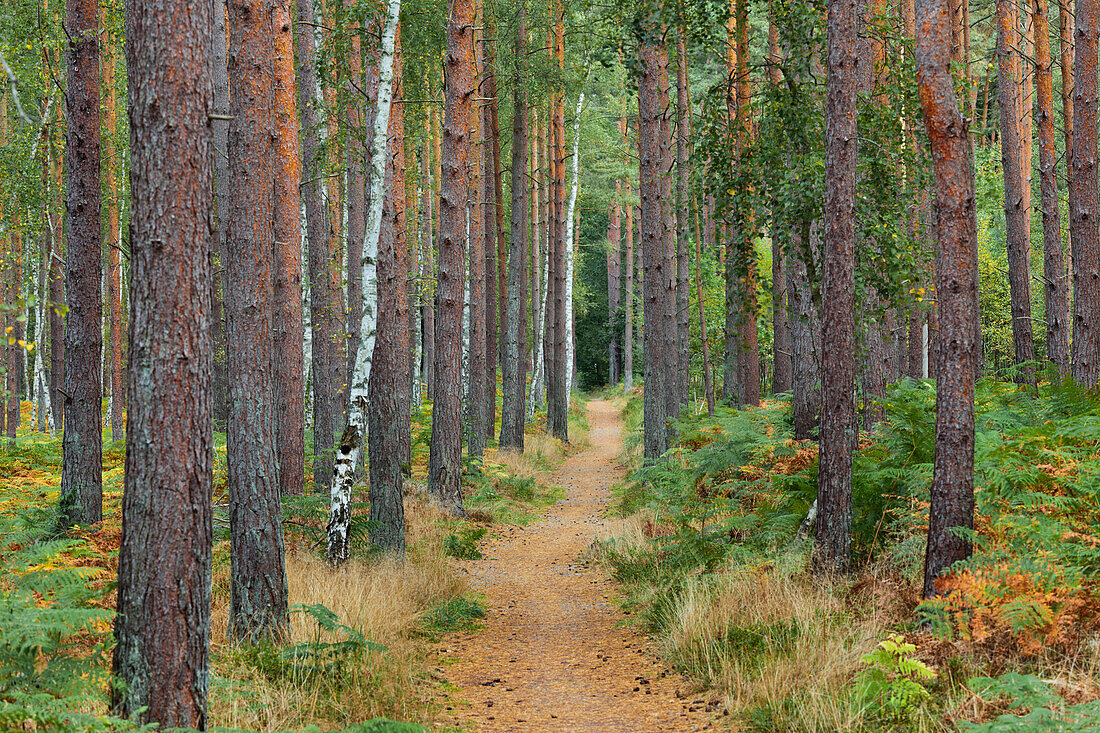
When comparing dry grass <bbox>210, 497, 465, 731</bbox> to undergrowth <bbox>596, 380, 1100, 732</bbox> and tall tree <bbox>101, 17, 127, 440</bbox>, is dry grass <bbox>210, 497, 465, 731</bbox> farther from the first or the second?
tall tree <bbox>101, 17, 127, 440</bbox>

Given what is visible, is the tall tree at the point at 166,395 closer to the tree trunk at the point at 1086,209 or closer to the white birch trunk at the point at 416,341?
the tree trunk at the point at 1086,209

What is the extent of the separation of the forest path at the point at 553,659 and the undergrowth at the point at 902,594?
0.30 meters

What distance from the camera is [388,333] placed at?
359 inches

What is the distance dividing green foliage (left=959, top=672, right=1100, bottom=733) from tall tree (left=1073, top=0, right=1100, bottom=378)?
8.40 m

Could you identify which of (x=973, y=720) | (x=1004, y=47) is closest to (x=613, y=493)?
(x=1004, y=47)

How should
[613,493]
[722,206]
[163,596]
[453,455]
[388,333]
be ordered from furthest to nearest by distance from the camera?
[613,493] < [453,455] < [722,206] < [388,333] < [163,596]

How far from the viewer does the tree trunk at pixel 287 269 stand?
7578mm

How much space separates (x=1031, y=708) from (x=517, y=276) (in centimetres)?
1642

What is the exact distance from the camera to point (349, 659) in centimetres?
535

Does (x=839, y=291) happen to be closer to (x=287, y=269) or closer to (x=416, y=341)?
(x=287, y=269)

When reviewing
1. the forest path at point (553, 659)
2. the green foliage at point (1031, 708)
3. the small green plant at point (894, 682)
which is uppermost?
the green foliage at point (1031, 708)

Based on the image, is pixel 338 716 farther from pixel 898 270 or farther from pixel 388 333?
pixel 898 270

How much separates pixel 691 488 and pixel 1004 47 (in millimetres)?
8859

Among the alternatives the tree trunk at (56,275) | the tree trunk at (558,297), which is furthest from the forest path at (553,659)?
the tree trunk at (558,297)
